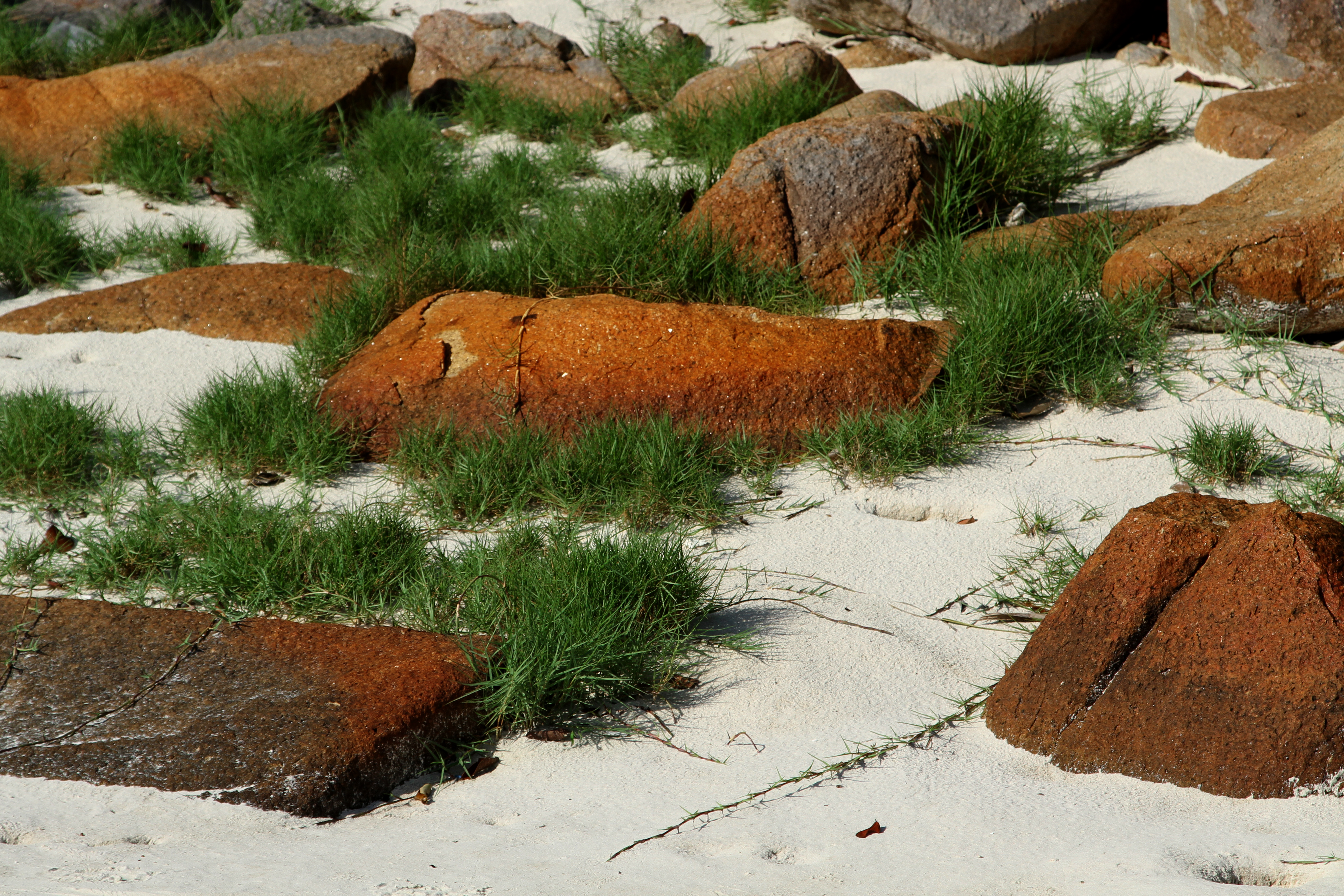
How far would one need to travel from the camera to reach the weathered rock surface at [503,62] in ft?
20.0

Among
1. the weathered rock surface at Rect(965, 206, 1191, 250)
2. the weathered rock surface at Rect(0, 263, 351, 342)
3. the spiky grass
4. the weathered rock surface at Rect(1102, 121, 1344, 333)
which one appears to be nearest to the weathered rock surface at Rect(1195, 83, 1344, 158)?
the weathered rock surface at Rect(965, 206, 1191, 250)

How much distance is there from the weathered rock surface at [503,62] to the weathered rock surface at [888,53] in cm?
122

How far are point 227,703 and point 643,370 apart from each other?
155 cm

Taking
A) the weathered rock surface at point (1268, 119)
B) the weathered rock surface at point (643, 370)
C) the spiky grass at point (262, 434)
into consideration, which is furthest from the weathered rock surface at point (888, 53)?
the spiky grass at point (262, 434)

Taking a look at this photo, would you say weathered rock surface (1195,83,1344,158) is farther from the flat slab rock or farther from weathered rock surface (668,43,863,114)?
the flat slab rock

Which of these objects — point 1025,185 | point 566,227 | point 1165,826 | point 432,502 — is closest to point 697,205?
point 566,227

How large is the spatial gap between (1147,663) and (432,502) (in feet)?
6.23

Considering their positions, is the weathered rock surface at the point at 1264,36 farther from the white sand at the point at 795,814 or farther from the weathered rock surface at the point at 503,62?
the white sand at the point at 795,814

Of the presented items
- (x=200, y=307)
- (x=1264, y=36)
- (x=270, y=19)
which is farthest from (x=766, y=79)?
(x=270, y=19)

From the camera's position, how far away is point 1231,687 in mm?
2092

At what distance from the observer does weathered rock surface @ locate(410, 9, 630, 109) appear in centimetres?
611

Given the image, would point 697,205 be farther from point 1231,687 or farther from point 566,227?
point 1231,687

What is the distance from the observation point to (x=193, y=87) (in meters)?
5.85

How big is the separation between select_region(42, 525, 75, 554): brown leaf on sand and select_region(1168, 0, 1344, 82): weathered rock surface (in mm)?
4948
